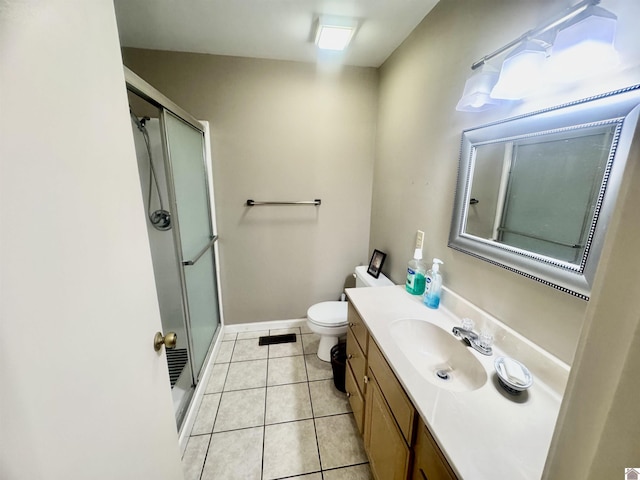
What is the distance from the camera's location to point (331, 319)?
74.2 inches

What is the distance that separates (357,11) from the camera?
1381 mm

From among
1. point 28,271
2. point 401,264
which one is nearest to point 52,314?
point 28,271

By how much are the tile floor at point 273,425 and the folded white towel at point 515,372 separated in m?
0.94

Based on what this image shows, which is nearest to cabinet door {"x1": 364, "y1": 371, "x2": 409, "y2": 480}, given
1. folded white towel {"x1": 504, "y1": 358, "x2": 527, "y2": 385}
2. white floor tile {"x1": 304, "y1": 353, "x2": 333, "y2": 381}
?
folded white towel {"x1": 504, "y1": 358, "x2": 527, "y2": 385}

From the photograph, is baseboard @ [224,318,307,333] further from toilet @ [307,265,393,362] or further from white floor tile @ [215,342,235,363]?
toilet @ [307,265,393,362]

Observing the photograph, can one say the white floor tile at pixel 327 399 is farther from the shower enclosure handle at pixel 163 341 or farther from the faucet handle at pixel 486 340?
the shower enclosure handle at pixel 163 341

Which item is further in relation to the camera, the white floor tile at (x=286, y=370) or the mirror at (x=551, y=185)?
the white floor tile at (x=286, y=370)

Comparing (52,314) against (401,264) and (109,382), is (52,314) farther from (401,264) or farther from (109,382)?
(401,264)

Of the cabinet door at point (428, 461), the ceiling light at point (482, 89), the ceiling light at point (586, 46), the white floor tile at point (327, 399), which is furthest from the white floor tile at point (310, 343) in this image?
the ceiling light at point (586, 46)

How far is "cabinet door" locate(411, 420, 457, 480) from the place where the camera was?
0.63m

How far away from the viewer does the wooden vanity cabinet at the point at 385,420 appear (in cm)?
72

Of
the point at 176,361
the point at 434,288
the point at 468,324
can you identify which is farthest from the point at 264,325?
the point at 468,324

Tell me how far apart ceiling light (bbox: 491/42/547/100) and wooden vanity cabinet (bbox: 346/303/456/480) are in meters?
1.09

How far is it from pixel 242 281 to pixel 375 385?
1.54m
